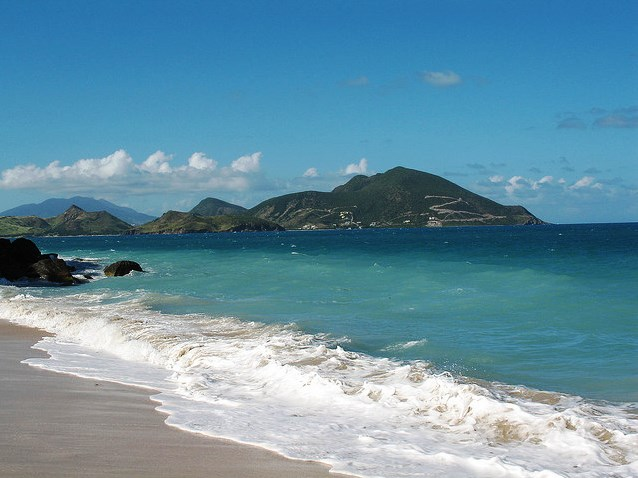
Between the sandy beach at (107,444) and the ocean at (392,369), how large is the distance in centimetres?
44

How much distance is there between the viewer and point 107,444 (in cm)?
739

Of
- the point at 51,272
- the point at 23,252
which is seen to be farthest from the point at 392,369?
the point at 23,252

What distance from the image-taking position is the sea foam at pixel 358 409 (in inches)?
288

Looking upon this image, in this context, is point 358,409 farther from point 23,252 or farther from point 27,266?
point 23,252

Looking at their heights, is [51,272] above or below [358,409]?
above

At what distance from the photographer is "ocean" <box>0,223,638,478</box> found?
7.74 meters

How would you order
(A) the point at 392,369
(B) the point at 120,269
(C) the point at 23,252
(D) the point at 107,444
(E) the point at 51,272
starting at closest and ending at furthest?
(D) the point at 107,444
(A) the point at 392,369
(E) the point at 51,272
(B) the point at 120,269
(C) the point at 23,252

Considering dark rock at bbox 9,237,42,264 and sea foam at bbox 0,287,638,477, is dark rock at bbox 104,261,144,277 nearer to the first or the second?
dark rock at bbox 9,237,42,264

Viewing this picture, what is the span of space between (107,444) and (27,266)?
4092 cm

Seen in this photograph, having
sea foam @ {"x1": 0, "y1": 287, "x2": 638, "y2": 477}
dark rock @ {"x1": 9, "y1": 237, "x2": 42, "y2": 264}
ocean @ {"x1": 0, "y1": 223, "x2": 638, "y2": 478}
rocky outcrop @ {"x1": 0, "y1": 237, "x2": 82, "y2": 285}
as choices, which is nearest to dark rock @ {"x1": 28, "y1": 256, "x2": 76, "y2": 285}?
rocky outcrop @ {"x1": 0, "y1": 237, "x2": 82, "y2": 285}

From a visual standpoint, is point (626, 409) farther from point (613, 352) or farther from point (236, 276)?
point (236, 276)

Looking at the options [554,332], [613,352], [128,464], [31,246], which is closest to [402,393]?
[128,464]

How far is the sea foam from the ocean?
3 cm

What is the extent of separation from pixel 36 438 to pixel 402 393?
5.41m
